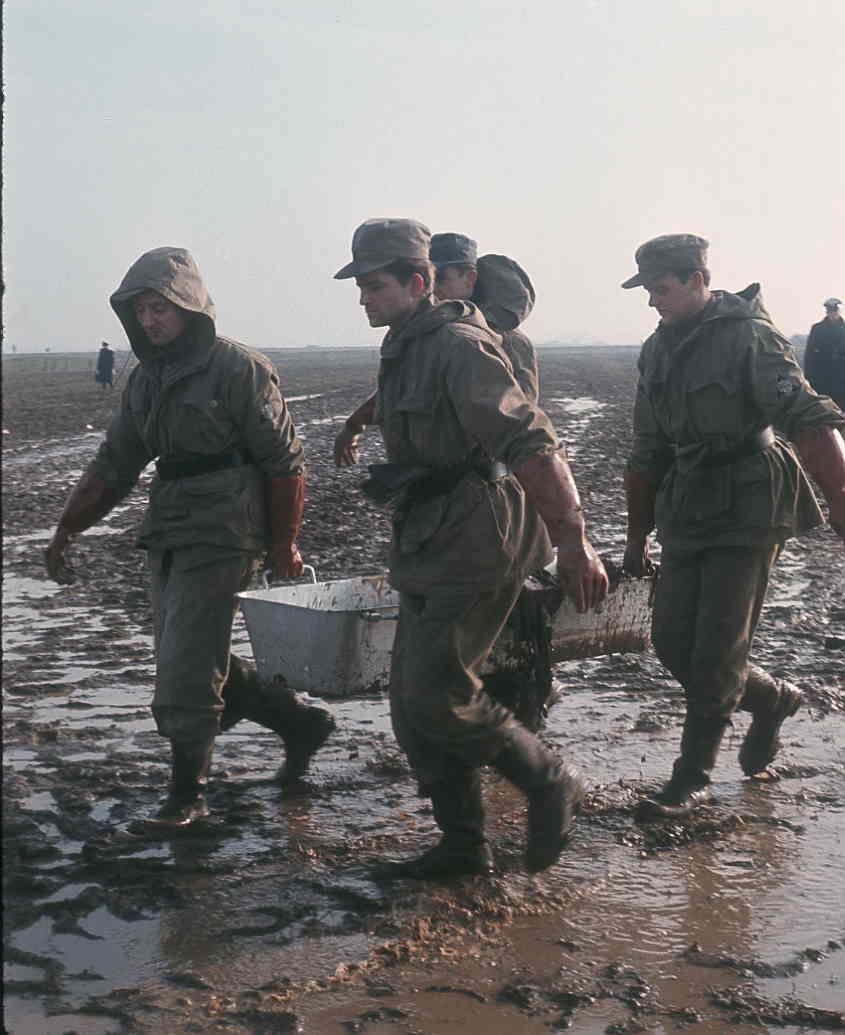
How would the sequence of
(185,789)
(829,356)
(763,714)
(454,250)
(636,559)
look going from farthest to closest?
(829,356), (454,250), (636,559), (763,714), (185,789)

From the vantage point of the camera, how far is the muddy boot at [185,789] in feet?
15.7

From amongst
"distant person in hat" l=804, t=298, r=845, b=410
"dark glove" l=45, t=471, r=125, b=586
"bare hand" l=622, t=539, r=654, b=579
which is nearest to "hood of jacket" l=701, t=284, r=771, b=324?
"bare hand" l=622, t=539, r=654, b=579

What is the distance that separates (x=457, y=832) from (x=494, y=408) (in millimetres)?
1345

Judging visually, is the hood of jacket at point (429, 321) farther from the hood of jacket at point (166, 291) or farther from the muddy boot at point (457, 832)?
the muddy boot at point (457, 832)

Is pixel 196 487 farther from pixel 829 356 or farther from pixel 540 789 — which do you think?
pixel 829 356

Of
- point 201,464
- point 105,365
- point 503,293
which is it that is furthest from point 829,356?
point 105,365

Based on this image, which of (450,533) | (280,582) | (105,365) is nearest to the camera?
(450,533)

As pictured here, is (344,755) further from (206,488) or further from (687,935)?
(687,935)

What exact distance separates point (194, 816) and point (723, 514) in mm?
2064

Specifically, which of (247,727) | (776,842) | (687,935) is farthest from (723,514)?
(247,727)

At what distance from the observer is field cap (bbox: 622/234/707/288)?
497 centimetres

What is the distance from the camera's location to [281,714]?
5254 mm

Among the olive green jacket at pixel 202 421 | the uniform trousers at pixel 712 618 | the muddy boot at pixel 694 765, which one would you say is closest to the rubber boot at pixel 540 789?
the muddy boot at pixel 694 765

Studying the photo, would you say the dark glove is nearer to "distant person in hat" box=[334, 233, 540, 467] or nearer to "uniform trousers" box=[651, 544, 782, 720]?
"distant person in hat" box=[334, 233, 540, 467]
